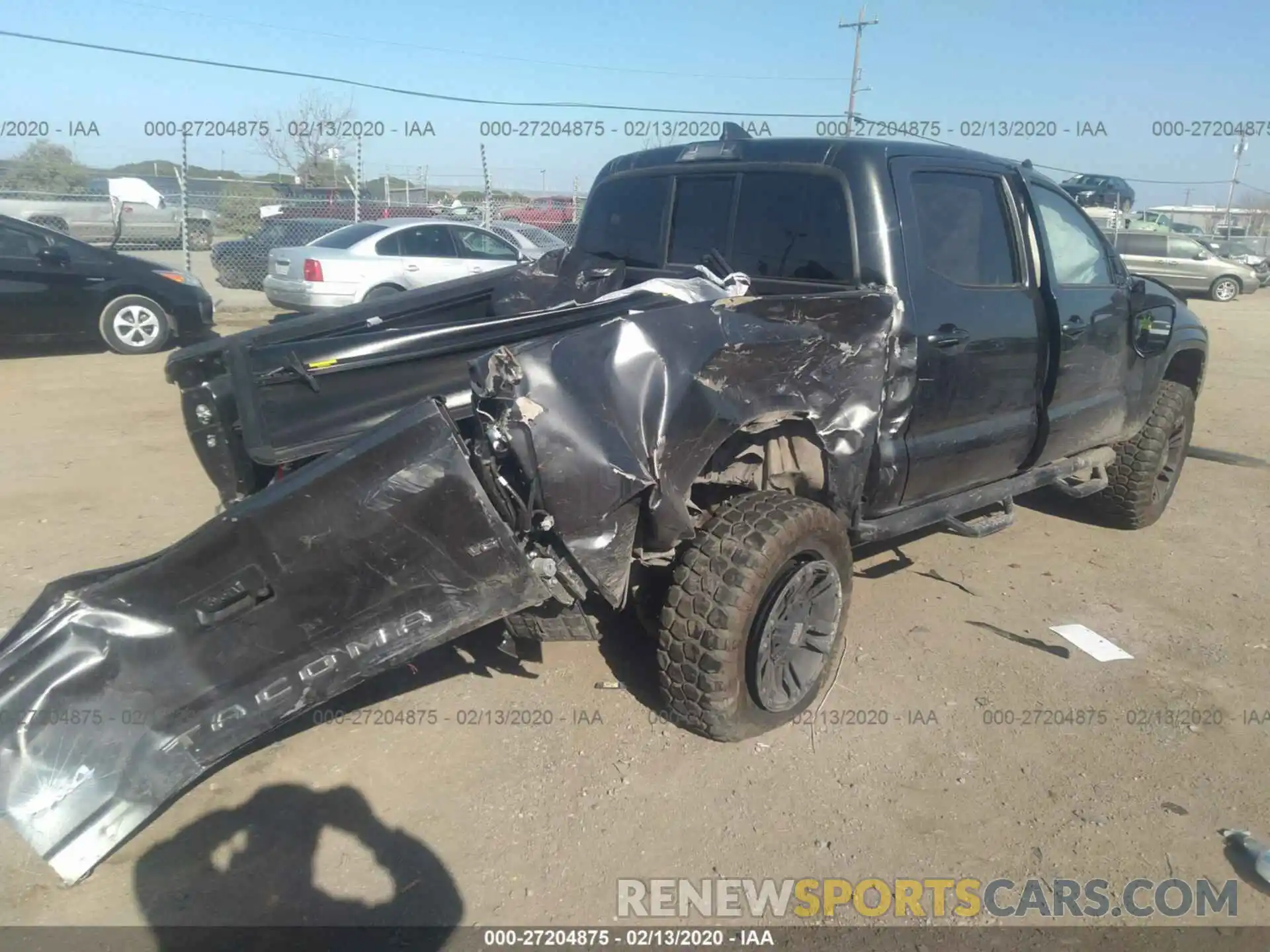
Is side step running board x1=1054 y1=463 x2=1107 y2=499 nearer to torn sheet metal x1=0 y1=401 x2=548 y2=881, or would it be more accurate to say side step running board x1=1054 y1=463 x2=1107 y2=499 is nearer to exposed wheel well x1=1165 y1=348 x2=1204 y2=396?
exposed wheel well x1=1165 y1=348 x2=1204 y2=396

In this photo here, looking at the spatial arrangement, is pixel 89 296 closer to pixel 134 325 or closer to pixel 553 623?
pixel 134 325

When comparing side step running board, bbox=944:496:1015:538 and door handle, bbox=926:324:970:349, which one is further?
side step running board, bbox=944:496:1015:538

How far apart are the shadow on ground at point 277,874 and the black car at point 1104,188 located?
29.5 meters

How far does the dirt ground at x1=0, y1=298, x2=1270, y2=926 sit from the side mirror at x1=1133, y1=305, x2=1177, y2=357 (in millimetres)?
1266

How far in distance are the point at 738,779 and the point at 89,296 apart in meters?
9.89

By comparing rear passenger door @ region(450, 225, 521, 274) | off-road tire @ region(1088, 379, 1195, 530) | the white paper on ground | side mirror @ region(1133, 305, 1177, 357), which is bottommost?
the white paper on ground

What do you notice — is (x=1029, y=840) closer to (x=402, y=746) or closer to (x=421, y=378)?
(x=402, y=746)

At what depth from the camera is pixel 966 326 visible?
3.90 meters

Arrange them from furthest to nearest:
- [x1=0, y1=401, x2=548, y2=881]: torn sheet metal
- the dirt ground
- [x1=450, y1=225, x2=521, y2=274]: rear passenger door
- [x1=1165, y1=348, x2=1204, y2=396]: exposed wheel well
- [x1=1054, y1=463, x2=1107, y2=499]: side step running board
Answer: [x1=450, y1=225, x2=521, y2=274]: rear passenger door < [x1=1165, y1=348, x2=1204, y2=396]: exposed wheel well < [x1=1054, y1=463, x2=1107, y2=499]: side step running board < the dirt ground < [x1=0, y1=401, x2=548, y2=881]: torn sheet metal

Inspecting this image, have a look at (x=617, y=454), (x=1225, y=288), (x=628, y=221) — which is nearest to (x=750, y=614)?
(x=617, y=454)

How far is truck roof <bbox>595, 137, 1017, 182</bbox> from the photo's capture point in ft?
12.2

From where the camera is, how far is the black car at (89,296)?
31.9 ft

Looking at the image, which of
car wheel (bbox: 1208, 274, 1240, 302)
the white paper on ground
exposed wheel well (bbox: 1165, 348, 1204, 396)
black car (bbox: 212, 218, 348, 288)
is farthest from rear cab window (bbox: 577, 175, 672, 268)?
car wheel (bbox: 1208, 274, 1240, 302)

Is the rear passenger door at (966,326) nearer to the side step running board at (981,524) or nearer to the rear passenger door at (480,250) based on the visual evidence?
the side step running board at (981,524)
